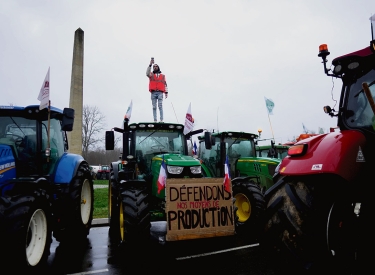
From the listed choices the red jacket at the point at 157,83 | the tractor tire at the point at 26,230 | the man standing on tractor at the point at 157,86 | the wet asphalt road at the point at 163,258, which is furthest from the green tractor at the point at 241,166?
the tractor tire at the point at 26,230

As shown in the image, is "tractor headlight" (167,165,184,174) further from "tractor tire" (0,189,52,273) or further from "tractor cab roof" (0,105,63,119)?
"tractor cab roof" (0,105,63,119)

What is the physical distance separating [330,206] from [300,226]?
0.28 metres

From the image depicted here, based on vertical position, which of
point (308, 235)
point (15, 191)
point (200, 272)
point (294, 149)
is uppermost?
point (294, 149)

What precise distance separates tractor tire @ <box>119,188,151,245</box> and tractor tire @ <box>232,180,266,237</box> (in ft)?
7.73

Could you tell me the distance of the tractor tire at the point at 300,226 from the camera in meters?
2.02

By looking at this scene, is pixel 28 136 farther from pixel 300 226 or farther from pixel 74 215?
pixel 300 226

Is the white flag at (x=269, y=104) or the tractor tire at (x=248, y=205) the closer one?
the tractor tire at (x=248, y=205)

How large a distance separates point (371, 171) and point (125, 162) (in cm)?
467

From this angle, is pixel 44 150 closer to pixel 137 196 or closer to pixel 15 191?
pixel 15 191

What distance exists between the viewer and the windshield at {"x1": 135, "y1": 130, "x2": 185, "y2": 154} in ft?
20.3

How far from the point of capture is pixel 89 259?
459 centimetres

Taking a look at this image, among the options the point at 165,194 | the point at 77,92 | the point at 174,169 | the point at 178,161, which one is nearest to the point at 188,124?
the point at 178,161

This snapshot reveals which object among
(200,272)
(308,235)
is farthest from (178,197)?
(308,235)

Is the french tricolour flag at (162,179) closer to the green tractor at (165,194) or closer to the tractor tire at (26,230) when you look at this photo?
the green tractor at (165,194)
